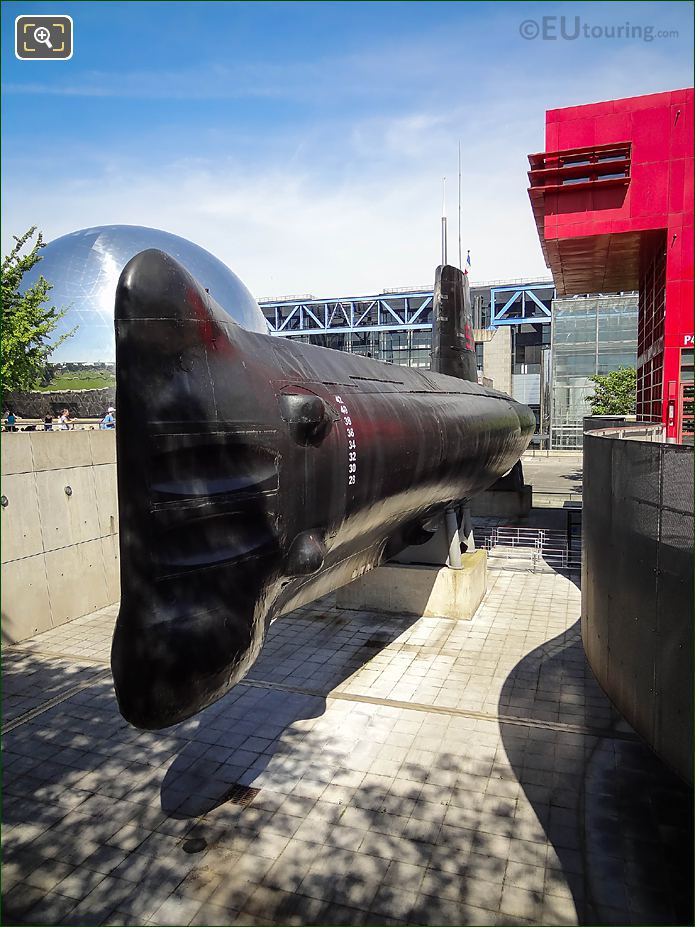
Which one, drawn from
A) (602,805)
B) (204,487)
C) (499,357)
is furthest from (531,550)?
(499,357)

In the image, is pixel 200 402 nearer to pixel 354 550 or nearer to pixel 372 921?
pixel 354 550

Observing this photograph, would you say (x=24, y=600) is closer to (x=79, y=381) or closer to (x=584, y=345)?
(x=79, y=381)

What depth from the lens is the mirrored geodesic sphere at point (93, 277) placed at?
1025 inches

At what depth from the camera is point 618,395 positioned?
135 ft

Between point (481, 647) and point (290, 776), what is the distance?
532cm

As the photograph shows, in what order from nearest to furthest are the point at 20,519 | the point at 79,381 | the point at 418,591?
the point at 20,519, the point at 418,591, the point at 79,381

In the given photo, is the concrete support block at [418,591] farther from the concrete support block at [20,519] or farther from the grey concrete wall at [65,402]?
the grey concrete wall at [65,402]

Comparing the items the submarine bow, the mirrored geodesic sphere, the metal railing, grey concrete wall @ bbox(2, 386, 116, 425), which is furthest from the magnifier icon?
grey concrete wall @ bbox(2, 386, 116, 425)

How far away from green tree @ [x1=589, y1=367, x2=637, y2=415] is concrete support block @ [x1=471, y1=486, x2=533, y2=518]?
1910 cm

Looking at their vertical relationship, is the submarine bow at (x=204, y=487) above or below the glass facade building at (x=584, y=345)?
below

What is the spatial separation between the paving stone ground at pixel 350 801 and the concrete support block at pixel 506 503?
13.3 metres

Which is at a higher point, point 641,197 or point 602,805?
point 641,197

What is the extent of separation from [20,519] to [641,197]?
54.7ft

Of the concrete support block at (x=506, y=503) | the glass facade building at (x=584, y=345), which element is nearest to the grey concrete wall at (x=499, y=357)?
the glass facade building at (x=584, y=345)
